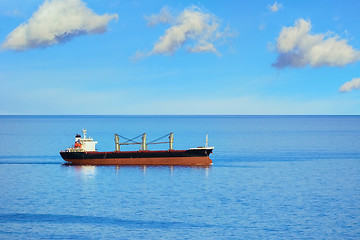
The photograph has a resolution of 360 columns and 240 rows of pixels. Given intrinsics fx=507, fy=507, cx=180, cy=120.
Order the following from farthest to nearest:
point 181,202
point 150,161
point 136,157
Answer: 1. point 136,157
2. point 150,161
3. point 181,202

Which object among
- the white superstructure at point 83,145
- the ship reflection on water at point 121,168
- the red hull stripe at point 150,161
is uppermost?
the white superstructure at point 83,145

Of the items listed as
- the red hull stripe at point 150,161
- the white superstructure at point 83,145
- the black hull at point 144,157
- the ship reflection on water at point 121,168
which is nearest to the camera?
the ship reflection on water at point 121,168

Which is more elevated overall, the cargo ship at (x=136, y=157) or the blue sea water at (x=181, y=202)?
the cargo ship at (x=136, y=157)

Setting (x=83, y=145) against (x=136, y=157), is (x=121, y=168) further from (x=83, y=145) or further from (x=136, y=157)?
(x=83, y=145)

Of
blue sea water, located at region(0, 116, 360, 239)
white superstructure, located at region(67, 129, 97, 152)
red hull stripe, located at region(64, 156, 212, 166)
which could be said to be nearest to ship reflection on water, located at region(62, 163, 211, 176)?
blue sea water, located at region(0, 116, 360, 239)

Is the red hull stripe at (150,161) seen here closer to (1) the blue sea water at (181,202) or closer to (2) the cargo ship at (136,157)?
(2) the cargo ship at (136,157)

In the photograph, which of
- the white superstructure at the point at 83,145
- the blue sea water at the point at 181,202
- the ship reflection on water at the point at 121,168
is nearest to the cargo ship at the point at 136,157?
the white superstructure at the point at 83,145

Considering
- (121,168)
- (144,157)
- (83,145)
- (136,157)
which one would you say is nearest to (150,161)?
(144,157)

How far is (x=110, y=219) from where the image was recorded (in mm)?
51000

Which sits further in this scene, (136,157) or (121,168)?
(136,157)

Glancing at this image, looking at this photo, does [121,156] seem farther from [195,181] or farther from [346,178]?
[346,178]

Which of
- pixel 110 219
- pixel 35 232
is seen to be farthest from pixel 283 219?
pixel 35 232

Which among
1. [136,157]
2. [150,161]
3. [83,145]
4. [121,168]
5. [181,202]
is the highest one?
[83,145]

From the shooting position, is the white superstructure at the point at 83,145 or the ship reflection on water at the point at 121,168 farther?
the white superstructure at the point at 83,145
